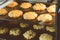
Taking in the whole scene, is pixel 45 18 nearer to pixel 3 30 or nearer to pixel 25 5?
pixel 25 5

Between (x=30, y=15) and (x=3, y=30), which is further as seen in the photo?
(x=3, y=30)

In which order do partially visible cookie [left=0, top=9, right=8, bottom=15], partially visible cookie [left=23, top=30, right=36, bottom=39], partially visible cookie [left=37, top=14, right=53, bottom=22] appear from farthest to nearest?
1. partially visible cookie [left=23, top=30, right=36, bottom=39]
2. partially visible cookie [left=0, top=9, right=8, bottom=15]
3. partially visible cookie [left=37, top=14, right=53, bottom=22]

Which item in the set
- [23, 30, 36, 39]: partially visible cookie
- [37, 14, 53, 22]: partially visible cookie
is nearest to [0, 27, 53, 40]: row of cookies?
[23, 30, 36, 39]: partially visible cookie

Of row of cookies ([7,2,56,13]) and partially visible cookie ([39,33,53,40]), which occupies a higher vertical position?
row of cookies ([7,2,56,13])

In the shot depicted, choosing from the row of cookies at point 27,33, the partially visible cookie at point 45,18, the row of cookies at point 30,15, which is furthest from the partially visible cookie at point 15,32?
the partially visible cookie at point 45,18

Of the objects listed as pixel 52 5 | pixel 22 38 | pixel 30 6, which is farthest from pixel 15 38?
pixel 52 5

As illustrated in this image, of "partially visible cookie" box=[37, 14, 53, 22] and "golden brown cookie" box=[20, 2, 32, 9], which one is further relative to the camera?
"golden brown cookie" box=[20, 2, 32, 9]

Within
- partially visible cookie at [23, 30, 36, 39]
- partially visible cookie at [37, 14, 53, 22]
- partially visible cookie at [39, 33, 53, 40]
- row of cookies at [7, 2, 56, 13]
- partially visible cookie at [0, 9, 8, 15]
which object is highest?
row of cookies at [7, 2, 56, 13]

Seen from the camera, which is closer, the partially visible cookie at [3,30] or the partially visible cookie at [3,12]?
the partially visible cookie at [3,12]

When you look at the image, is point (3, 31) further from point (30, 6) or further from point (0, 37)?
point (30, 6)

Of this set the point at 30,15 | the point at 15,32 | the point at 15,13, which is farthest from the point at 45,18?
the point at 15,32

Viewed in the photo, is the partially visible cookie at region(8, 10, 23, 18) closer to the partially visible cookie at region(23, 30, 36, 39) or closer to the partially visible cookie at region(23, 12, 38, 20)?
the partially visible cookie at region(23, 12, 38, 20)

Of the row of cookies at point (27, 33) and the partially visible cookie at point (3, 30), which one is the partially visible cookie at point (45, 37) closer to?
the row of cookies at point (27, 33)
